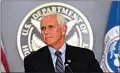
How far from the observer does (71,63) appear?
167 centimetres

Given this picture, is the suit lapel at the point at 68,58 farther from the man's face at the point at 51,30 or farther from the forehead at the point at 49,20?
the forehead at the point at 49,20

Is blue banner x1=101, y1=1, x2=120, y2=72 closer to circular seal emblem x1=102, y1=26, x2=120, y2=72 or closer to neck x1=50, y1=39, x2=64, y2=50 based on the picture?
circular seal emblem x1=102, y1=26, x2=120, y2=72

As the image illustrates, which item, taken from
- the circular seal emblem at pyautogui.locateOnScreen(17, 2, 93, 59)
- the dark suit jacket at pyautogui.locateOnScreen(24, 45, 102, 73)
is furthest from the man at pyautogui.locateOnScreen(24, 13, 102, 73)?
the circular seal emblem at pyautogui.locateOnScreen(17, 2, 93, 59)

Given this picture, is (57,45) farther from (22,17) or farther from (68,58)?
(22,17)

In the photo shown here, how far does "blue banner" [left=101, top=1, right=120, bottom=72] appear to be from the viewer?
8.22 ft

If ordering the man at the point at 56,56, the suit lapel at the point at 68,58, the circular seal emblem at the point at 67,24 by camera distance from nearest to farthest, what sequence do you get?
the suit lapel at the point at 68,58
the man at the point at 56,56
the circular seal emblem at the point at 67,24

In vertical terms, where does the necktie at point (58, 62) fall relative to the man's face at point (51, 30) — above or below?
below

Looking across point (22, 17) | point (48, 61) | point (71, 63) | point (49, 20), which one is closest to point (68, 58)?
point (71, 63)

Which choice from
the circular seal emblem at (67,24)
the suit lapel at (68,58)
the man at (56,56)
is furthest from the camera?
the circular seal emblem at (67,24)

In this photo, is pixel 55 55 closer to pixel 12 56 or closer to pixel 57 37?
pixel 57 37

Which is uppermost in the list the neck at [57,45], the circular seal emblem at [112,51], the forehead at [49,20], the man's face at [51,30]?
the forehead at [49,20]

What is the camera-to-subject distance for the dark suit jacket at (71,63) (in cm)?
170

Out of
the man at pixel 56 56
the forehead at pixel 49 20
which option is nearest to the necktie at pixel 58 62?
the man at pixel 56 56

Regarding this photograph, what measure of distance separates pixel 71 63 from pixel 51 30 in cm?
27
